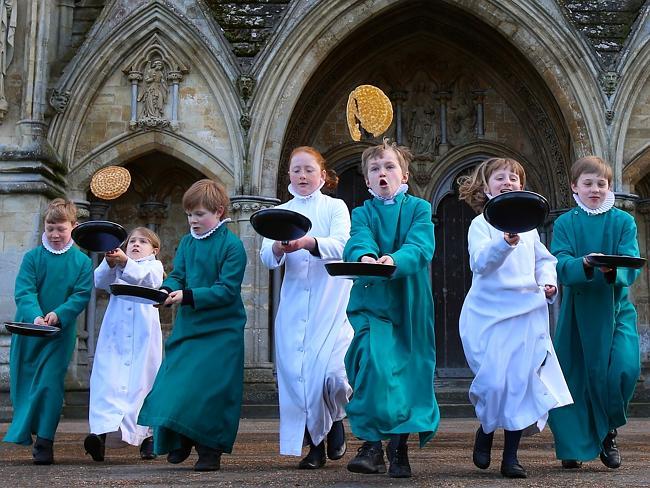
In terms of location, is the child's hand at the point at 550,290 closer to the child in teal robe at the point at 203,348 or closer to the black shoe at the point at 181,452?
the child in teal robe at the point at 203,348

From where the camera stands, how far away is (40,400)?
570 cm

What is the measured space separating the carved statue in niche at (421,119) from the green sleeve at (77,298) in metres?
9.24

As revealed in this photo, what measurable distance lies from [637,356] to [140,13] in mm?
9251

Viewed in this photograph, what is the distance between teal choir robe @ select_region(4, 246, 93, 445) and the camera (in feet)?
18.6

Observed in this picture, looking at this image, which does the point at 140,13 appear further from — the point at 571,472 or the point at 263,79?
the point at 571,472

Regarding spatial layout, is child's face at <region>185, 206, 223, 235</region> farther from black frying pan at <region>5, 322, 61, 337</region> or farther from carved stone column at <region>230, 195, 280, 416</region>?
carved stone column at <region>230, 195, 280, 416</region>

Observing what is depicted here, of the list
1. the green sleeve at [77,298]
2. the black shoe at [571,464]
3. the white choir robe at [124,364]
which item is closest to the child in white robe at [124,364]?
the white choir robe at [124,364]

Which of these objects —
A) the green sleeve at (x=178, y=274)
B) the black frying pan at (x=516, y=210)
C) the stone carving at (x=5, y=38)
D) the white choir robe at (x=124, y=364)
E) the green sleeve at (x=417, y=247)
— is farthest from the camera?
the stone carving at (x=5, y=38)

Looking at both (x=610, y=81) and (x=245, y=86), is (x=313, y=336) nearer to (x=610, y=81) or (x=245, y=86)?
(x=245, y=86)

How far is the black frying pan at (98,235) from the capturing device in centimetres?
510

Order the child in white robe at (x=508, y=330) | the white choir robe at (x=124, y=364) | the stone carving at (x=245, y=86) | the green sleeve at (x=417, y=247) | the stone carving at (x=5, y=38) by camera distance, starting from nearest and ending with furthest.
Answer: the green sleeve at (x=417, y=247) → the child in white robe at (x=508, y=330) → the white choir robe at (x=124, y=364) → the stone carving at (x=5, y=38) → the stone carving at (x=245, y=86)

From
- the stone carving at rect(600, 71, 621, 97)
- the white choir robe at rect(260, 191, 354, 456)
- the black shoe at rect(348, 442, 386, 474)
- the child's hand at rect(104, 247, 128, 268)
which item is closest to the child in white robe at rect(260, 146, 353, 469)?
the white choir robe at rect(260, 191, 354, 456)

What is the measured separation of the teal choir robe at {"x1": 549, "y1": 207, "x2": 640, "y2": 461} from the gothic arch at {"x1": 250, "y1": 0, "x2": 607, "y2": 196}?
7.74 m

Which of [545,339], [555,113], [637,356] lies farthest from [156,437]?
[555,113]
